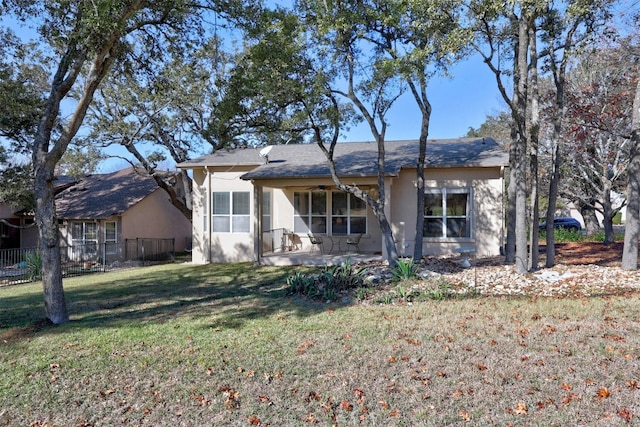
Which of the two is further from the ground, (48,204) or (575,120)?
(575,120)

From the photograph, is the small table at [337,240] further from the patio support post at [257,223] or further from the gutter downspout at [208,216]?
the gutter downspout at [208,216]

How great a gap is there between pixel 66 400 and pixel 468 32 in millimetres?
9225

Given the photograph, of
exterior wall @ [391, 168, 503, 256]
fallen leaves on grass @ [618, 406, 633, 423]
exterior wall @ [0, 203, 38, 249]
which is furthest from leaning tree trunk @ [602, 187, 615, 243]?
exterior wall @ [0, 203, 38, 249]

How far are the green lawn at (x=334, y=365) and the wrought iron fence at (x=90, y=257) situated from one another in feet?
25.9

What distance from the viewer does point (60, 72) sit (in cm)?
707

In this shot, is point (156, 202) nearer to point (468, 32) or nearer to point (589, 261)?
point (468, 32)

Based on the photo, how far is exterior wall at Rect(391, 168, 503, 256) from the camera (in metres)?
13.2

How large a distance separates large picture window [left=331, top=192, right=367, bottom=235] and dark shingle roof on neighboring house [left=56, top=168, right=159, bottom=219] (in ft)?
33.1

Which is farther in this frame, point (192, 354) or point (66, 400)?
point (192, 354)

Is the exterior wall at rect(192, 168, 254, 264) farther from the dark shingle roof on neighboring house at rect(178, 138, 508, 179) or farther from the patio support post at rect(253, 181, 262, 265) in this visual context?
the patio support post at rect(253, 181, 262, 265)

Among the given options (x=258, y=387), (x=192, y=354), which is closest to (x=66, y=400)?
(x=192, y=354)

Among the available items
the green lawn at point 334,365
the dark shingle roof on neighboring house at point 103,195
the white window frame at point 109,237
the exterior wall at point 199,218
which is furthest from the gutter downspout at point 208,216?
the green lawn at point 334,365

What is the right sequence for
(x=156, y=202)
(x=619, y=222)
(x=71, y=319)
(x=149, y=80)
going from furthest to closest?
1. (x=619, y=222)
2. (x=156, y=202)
3. (x=149, y=80)
4. (x=71, y=319)

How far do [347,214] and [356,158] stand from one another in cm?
216
